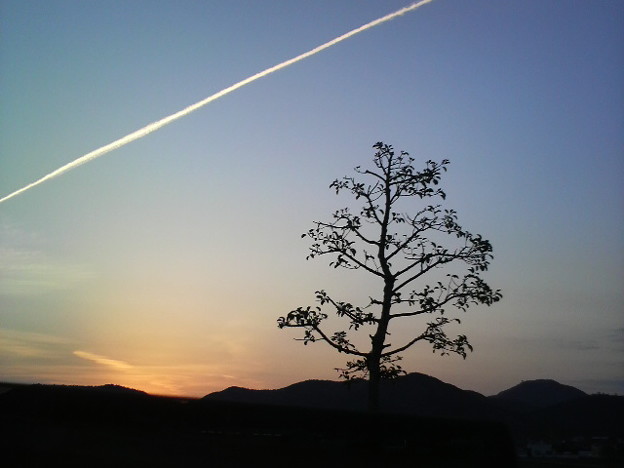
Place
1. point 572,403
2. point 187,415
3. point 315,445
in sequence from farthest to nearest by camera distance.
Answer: point 572,403 < point 315,445 < point 187,415

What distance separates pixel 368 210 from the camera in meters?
14.8

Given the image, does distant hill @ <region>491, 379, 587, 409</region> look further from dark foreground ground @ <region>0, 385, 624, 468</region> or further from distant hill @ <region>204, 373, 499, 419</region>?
dark foreground ground @ <region>0, 385, 624, 468</region>

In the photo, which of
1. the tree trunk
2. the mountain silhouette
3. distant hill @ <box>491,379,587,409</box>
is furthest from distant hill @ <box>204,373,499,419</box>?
distant hill @ <box>491,379,587,409</box>

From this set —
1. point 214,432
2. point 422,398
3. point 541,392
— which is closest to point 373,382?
point 214,432

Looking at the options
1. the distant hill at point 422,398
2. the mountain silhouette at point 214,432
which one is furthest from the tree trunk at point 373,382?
the distant hill at point 422,398

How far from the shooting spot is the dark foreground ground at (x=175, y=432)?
274 cm

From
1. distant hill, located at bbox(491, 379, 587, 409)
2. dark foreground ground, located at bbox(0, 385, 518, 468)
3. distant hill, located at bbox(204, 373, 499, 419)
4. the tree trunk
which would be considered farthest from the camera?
distant hill, located at bbox(491, 379, 587, 409)

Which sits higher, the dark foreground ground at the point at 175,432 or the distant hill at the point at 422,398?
the distant hill at the point at 422,398

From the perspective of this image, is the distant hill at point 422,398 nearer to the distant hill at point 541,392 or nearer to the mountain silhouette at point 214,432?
the mountain silhouette at point 214,432

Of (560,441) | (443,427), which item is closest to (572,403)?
(560,441)

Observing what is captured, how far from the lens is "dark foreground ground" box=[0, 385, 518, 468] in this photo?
274cm

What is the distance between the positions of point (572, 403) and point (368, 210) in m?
46.0

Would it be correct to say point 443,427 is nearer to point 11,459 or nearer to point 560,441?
point 11,459

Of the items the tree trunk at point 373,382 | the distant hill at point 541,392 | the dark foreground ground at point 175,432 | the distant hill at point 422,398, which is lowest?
the dark foreground ground at point 175,432
